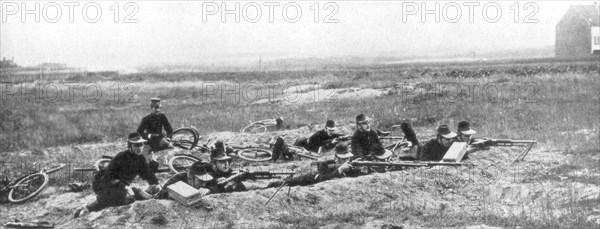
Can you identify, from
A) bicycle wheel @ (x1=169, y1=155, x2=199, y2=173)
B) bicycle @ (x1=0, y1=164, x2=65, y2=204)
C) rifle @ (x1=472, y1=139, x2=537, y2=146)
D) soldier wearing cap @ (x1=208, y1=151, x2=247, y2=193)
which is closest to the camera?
soldier wearing cap @ (x1=208, y1=151, x2=247, y2=193)

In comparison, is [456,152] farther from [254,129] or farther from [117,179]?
[254,129]

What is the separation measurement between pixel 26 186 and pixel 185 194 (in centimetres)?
593

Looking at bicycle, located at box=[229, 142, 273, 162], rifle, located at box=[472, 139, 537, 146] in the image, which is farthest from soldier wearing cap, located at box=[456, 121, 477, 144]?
bicycle, located at box=[229, 142, 273, 162]

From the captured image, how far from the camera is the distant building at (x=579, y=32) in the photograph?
5572cm

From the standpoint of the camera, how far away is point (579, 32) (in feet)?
191

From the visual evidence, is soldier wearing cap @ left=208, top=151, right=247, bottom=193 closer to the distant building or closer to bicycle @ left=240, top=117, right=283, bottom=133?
bicycle @ left=240, top=117, right=283, bottom=133

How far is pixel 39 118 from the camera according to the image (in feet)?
78.8

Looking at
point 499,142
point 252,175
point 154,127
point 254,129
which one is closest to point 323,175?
point 252,175

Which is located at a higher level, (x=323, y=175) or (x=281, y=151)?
(x=281, y=151)

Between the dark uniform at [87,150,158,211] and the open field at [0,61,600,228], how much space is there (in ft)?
2.06

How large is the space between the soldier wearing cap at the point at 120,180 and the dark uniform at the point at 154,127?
4680 millimetres

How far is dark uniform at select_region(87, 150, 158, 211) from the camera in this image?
973 centimetres

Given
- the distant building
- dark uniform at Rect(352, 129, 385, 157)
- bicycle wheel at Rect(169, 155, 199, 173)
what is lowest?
bicycle wheel at Rect(169, 155, 199, 173)

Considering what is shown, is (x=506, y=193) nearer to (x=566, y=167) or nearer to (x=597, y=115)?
(x=566, y=167)
